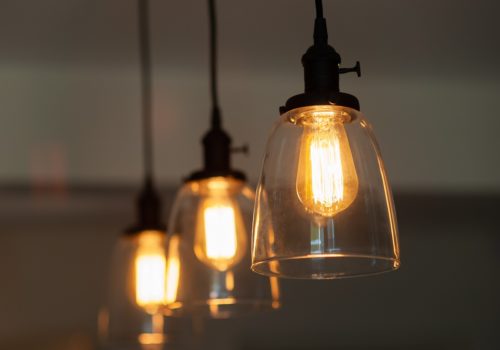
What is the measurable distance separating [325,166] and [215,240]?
343 millimetres

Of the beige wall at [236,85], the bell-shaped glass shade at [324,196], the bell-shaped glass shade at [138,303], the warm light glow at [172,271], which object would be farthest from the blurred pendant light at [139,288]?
the bell-shaped glass shade at [324,196]

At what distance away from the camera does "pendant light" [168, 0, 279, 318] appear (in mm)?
1078

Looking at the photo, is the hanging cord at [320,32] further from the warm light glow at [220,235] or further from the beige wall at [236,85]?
the beige wall at [236,85]

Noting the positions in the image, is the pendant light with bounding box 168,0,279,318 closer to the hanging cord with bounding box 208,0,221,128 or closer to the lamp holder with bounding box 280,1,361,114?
the hanging cord with bounding box 208,0,221,128

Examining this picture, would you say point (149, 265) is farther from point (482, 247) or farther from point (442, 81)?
point (482, 247)

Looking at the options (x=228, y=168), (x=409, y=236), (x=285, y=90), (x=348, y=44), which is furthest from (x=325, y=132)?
(x=409, y=236)

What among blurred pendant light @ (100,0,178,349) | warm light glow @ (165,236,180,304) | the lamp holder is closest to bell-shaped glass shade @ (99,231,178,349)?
blurred pendant light @ (100,0,178,349)

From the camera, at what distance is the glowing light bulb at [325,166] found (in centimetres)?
78

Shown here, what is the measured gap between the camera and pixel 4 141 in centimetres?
220

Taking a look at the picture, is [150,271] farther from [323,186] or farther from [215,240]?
[323,186]

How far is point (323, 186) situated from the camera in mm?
783

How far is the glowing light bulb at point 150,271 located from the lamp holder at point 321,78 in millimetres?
683

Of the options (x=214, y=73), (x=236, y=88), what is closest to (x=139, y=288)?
(x=214, y=73)

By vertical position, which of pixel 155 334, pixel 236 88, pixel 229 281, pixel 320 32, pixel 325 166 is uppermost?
pixel 236 88
